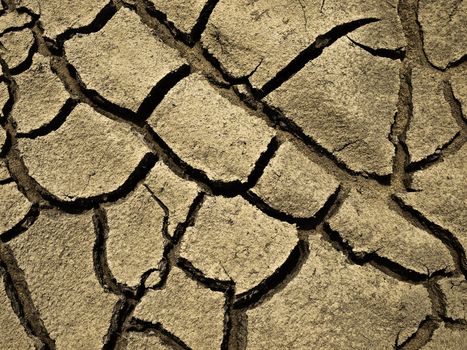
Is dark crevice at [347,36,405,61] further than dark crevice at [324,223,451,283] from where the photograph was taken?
Yes

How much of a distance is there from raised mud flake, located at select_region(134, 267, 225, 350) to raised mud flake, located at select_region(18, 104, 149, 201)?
0.29m

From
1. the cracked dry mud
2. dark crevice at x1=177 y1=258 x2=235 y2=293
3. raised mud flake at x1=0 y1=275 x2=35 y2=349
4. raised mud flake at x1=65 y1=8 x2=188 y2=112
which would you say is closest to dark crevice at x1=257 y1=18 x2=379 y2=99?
the cracked dry mud

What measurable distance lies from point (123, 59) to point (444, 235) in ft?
3.08

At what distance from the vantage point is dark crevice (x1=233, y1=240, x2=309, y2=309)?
1.29 m

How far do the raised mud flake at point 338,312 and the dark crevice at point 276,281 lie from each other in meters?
0.01

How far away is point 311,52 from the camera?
145cm

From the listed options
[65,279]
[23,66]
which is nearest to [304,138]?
[65,279]

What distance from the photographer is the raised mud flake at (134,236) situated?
1321 mm

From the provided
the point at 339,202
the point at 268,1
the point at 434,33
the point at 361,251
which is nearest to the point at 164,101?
the point at 268,1

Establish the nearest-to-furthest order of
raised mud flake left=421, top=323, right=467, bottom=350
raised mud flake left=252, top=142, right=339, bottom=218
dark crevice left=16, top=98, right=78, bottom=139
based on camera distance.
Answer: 1. raised mud flake left=421, top=323, right=467, bottom=350
2. raised mud flake left=252, top=142, right=339, bottom=218
3. dark crevice left=16, top=98, right=78, bottom=139

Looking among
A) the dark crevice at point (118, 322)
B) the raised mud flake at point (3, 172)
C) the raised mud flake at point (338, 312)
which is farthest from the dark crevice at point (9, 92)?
the raised mud flake at point (338, 312)

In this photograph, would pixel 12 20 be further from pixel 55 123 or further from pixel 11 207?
pixel 11 207

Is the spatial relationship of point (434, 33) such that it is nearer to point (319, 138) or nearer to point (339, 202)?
point (319, 138)

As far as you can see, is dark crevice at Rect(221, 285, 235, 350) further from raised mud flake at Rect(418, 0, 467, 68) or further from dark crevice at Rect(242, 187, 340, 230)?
raised mud flake at Rect(418, 0, 467, 68)
